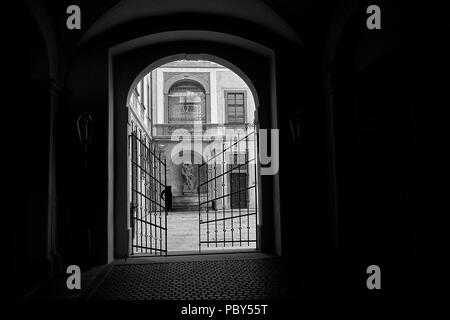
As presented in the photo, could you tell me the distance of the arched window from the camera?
77.6 ft

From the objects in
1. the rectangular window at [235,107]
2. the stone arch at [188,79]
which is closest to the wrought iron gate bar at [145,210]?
the stone arch at [188,79]

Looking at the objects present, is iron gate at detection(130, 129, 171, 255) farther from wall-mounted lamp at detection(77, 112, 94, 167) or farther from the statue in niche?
the statue in niche

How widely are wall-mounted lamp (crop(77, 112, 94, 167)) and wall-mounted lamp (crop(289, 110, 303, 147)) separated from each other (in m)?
2.93

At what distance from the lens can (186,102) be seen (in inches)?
947

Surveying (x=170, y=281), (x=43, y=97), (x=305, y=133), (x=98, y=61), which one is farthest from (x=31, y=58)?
(x=305, y=133)

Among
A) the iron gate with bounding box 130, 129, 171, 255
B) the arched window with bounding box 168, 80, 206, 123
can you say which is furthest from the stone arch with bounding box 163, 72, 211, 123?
the iron gate with bounding box 130, 129, 171, 255

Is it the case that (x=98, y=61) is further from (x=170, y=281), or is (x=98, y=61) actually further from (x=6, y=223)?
(x=170, y=281)

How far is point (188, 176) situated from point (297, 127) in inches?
674

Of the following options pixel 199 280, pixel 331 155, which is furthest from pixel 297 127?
pixel 199 280

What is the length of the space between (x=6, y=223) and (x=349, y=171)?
4.50 m

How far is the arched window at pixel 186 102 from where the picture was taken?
23656mm

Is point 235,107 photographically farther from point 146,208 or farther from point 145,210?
point 145,210

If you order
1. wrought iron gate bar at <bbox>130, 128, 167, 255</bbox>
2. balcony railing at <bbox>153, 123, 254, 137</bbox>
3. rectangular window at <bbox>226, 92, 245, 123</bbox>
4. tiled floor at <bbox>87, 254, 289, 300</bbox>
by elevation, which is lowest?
tiled floor at <bbox>87, 254, 289, 300</bbox>

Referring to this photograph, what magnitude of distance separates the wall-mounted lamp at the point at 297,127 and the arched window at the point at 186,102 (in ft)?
59.7
